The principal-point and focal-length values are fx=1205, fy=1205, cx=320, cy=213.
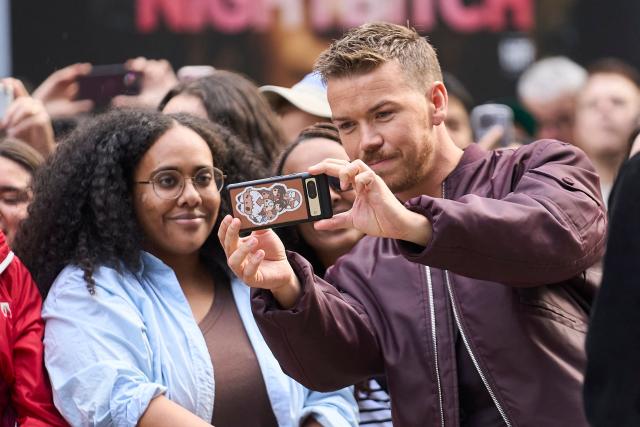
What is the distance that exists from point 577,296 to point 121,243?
141 centimetres

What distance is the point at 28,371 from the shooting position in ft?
11.1

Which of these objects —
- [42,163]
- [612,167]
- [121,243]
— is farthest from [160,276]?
[612,167]

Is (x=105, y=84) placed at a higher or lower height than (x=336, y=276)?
higher

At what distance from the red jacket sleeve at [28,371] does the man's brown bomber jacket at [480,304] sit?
0.78 meters

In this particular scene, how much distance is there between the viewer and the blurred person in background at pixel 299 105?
4762 millimetres

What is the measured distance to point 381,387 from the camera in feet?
12.7

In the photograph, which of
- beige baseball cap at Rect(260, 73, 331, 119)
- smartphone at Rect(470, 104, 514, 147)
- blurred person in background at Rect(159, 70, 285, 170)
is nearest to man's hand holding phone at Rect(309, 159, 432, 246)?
blurred person in background at Rect(159, 70, 285, 170)

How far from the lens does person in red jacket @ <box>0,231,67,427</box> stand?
334cm

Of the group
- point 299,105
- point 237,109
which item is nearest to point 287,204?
point 237,109

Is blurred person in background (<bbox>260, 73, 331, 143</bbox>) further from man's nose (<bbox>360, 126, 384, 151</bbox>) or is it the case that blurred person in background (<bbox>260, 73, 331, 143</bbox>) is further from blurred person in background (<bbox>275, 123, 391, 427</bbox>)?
man's nose (<bbox>360, 126, 384, 151</bbox>)

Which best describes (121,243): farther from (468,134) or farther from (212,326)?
(468,134)

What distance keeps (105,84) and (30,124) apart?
0.56m

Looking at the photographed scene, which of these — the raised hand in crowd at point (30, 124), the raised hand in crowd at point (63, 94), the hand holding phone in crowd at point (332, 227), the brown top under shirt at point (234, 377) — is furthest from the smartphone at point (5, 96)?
the hand holding phone in crowd at point (332, 227)

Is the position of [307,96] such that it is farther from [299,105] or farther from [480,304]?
[480,304]
